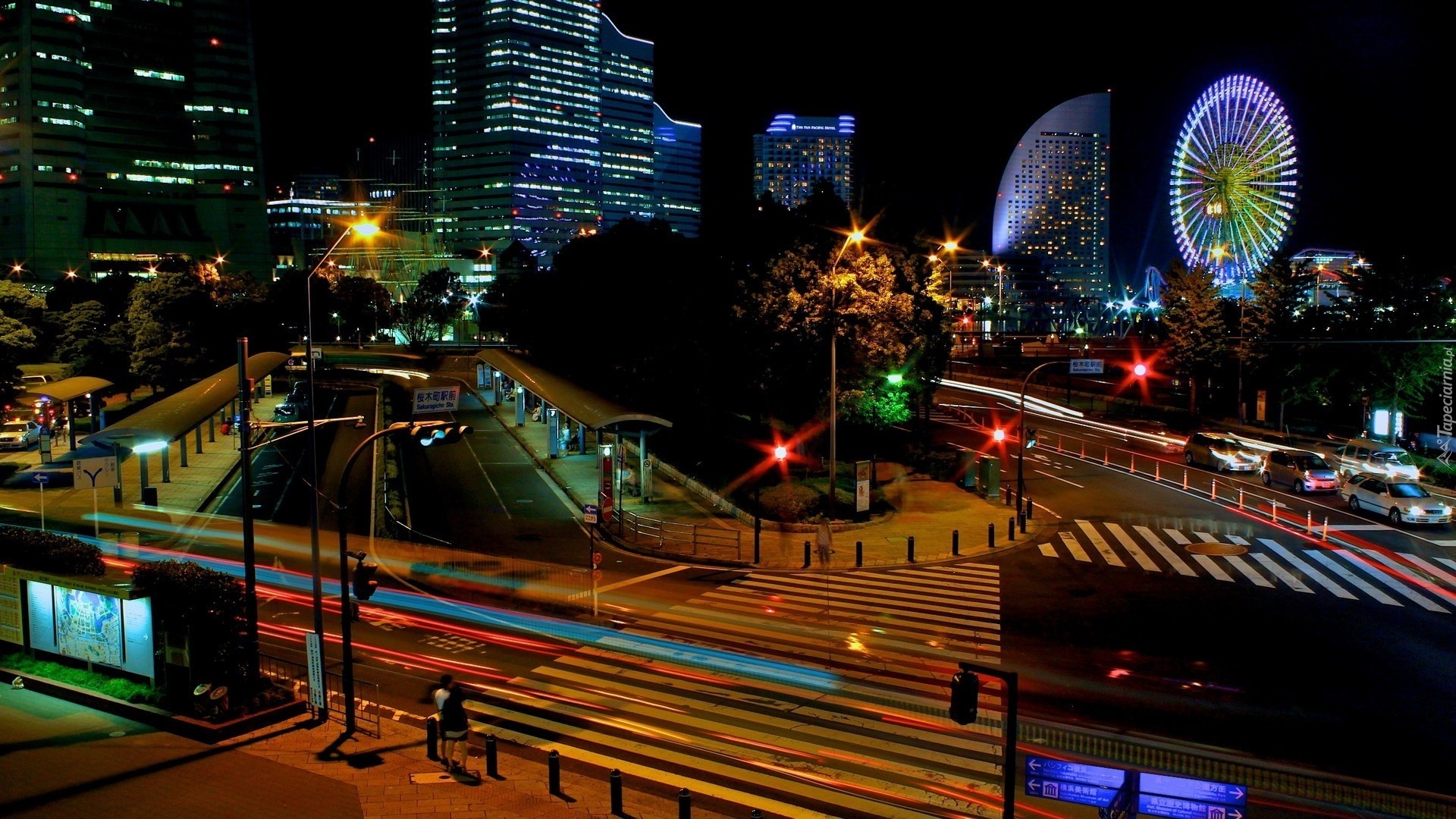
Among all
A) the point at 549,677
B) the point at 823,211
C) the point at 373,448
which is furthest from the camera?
the point at 373,448

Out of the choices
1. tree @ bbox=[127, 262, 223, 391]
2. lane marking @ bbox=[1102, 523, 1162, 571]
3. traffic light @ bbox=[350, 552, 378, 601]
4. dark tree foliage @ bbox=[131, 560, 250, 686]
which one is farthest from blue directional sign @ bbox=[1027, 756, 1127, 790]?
tree @ bbox=[127, 262, 223, 391]

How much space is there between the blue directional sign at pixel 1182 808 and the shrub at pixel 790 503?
21822 mm

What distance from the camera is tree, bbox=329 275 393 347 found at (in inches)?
4589

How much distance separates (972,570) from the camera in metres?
25.1

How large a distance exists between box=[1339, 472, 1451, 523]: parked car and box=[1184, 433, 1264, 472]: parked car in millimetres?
6672

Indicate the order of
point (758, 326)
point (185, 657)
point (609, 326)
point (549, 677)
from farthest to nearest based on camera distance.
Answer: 1. point (609, 326)
2. point (758, 326)
3. point (549, 677)
4. point (185, 657)

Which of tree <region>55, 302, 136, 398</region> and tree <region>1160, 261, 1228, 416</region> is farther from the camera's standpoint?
tree <region>1160, 261, 1228, 416</region>

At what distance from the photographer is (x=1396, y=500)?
30.3 meters

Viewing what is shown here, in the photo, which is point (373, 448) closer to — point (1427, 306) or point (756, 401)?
point (756, 401)

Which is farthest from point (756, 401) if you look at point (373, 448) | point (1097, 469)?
point (373, 448)

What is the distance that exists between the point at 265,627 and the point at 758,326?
19.7 metres

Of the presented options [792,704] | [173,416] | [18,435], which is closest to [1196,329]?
[792,704]

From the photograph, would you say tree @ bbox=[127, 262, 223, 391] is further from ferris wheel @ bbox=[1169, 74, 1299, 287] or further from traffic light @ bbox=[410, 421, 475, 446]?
ferris wheel @ bbox=[1169, 74, 1299, 287]

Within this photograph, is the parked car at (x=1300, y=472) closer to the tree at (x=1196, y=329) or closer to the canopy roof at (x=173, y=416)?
the tree at (x=1196, y=329)
